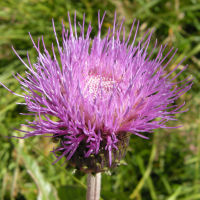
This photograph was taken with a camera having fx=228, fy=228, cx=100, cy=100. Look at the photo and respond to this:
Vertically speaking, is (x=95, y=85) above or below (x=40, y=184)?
above

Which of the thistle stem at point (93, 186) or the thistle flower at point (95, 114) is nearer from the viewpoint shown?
the thistle flower at point (95, 114)

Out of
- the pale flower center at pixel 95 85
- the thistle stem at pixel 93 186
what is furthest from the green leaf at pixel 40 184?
the pale flower center at pixel 95 85

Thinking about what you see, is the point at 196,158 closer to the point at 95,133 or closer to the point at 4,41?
the point at 95,133

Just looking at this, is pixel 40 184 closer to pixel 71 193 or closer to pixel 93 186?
pixel 71 193

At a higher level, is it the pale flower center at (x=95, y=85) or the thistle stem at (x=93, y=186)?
the pale flower center at (x=95, y=85)

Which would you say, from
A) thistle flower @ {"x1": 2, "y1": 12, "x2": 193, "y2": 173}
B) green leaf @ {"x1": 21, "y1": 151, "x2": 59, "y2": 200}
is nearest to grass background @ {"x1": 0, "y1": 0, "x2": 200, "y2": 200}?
green leaf @ {"x1": 21, "y1": 151, "x2": 59, "y2": 200}

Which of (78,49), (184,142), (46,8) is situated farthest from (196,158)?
(46,8)

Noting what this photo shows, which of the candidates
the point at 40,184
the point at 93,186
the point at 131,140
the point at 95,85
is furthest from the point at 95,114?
the point at 131,140

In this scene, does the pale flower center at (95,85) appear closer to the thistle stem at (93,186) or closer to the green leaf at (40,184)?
the thistle stem at (93,186)
